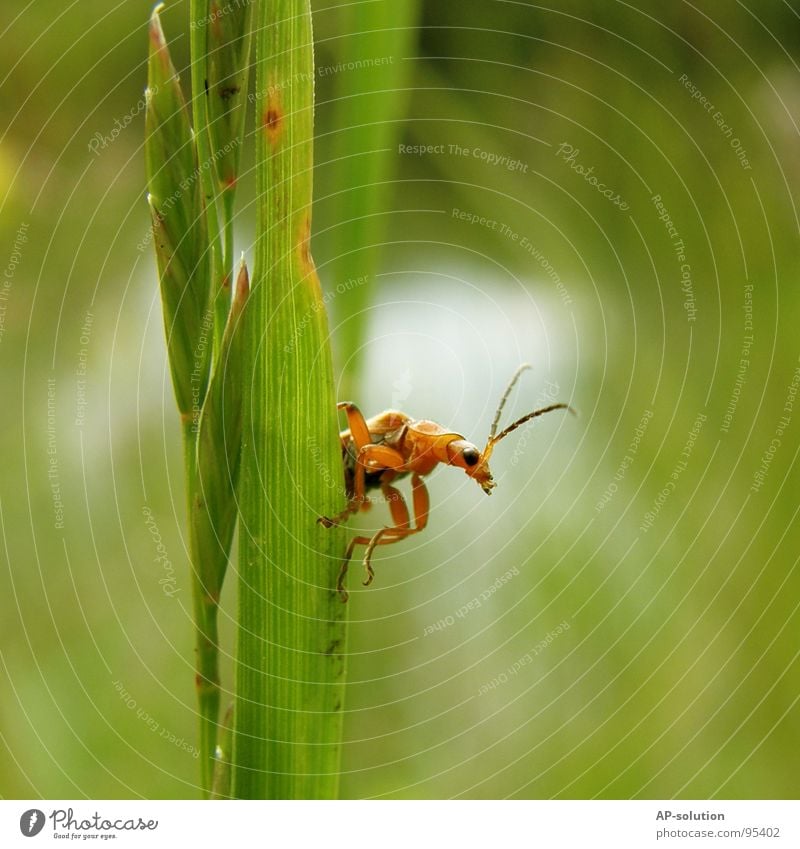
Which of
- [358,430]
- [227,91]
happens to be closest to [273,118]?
[227,91]

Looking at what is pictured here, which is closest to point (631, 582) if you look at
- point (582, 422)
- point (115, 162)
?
point (582, 422)

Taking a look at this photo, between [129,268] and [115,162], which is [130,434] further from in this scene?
[115,162]

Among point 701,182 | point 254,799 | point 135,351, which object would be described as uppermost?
point 701,182

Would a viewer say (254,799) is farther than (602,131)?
No

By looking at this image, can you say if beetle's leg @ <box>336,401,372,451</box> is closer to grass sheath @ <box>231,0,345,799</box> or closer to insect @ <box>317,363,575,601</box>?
insect @ <box>317,363,575,601</box>

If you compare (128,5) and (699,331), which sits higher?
(128,5)

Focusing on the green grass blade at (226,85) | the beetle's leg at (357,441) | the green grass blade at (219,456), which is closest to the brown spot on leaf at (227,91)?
the green grass blade at (226,85)
